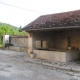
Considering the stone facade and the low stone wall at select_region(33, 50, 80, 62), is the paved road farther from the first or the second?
the stone facade

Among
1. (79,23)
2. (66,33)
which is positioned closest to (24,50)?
(66,33)

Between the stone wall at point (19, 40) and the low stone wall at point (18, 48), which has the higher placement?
the stone wall at point (19, 40)

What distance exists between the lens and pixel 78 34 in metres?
15.6

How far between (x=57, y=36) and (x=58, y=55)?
4790 millimetres

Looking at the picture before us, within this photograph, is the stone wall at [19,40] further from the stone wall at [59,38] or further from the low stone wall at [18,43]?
the stone wall at [59,38]

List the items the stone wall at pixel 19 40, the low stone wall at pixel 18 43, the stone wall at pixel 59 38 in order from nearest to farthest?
the stone wall at pixel 59 38 → the low stone wall at pixel 18 43 → the stone wall at pixel 19 40

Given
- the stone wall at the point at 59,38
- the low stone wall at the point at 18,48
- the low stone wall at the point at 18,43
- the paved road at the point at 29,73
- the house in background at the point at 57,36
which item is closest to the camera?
the paved road at the point at 29,73

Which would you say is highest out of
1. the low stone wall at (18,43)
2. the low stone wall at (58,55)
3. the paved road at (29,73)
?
the low stone wall at (18,43)

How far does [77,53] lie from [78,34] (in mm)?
2083

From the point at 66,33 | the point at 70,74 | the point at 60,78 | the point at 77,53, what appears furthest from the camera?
the point at 66,33

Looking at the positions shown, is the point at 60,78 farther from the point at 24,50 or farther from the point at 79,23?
the point at 24,50

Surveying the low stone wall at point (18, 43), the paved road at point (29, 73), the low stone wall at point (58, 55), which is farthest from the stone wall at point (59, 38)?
the paved road at point (29, 73)

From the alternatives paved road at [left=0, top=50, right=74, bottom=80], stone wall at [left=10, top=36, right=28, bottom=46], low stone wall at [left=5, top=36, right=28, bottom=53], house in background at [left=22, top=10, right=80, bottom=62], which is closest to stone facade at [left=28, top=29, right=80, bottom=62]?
house in background at [left=22, top=10, right=80, bottom=62]

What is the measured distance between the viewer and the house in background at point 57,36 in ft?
42.3
